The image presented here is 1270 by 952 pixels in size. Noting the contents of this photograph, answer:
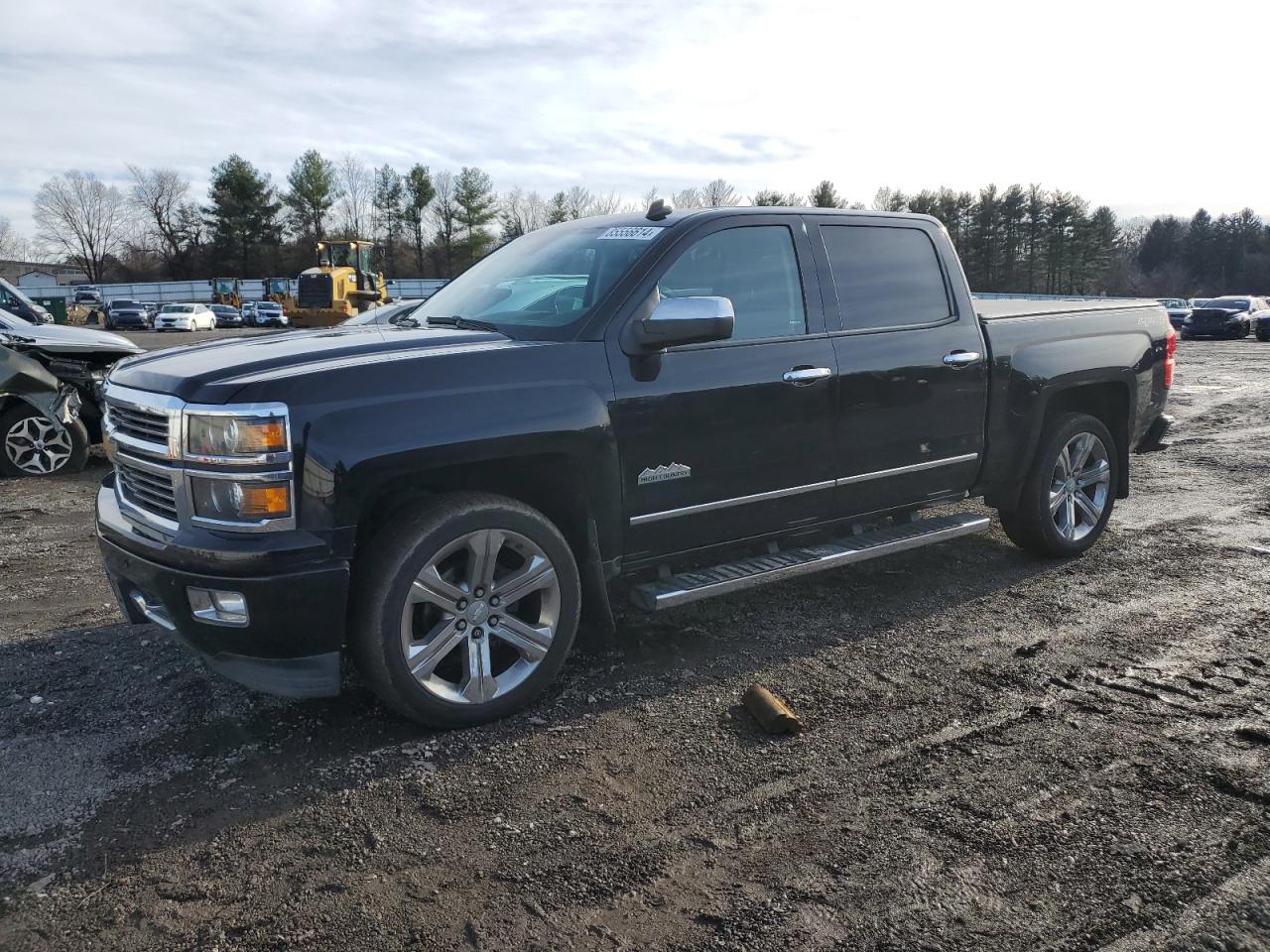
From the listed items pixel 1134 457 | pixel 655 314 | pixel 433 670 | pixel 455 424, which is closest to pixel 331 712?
pixel 433 670

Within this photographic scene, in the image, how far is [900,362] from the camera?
4.71m

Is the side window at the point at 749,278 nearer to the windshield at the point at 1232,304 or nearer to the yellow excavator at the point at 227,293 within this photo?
the windshield at the point at 1232,304

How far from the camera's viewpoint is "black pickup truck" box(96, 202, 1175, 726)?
10.6ft

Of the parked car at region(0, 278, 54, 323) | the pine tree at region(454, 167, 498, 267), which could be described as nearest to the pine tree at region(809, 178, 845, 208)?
the pine tree at region(454, 167, 498, 267)

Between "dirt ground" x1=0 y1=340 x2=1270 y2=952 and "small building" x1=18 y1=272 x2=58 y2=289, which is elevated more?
"small building" x1=18 y1=272 x2=58 y2=289

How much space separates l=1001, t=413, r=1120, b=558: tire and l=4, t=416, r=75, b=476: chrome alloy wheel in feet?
27.1

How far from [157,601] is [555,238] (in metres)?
2.47

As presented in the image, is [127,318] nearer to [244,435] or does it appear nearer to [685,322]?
[244,435]

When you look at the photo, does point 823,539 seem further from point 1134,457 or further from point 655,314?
point 1134,457

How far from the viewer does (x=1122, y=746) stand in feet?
11.2

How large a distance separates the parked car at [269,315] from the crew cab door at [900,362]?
49578mm

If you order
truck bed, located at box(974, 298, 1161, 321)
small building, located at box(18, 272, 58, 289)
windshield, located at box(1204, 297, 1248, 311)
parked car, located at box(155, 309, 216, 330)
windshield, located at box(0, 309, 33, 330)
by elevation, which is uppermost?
small building, located at box(18, 272, 58, 289)

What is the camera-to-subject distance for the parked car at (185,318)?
4631 cm

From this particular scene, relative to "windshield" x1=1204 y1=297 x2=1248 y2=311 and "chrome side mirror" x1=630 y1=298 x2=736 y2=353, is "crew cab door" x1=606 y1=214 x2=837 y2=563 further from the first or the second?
"windshield" x1=1204 y1=297 x2=1248 y2=311
